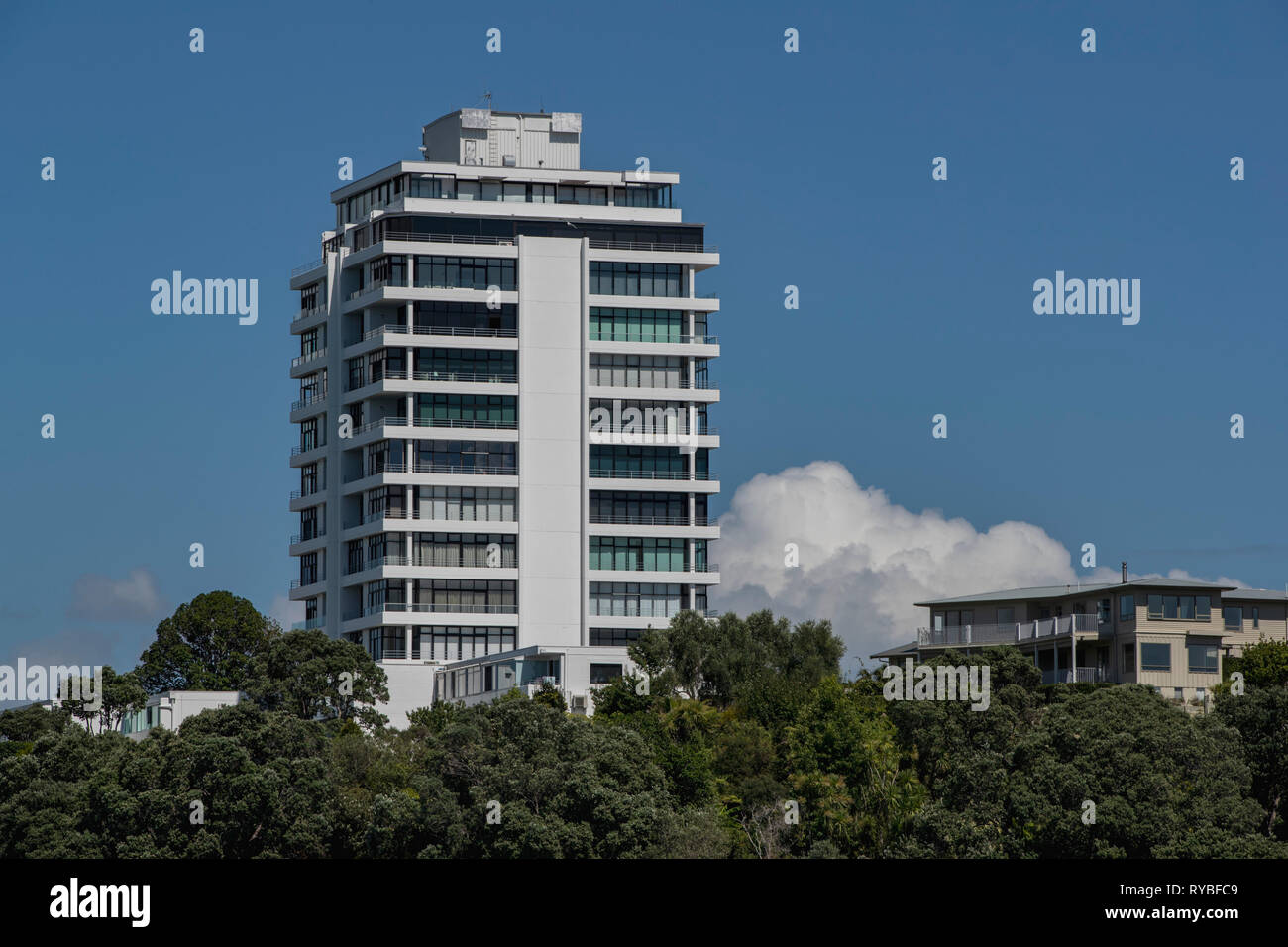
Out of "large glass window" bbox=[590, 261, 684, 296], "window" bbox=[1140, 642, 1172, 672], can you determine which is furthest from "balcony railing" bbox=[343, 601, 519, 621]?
"window" bbox=[1140, 642, 1172, 672]

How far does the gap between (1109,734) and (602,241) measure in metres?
68.3

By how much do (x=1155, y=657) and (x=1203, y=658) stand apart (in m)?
3.35

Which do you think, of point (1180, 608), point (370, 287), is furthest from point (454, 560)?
point (1180, 608)

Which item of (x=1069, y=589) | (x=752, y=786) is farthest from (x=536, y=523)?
(x=752, y=786)

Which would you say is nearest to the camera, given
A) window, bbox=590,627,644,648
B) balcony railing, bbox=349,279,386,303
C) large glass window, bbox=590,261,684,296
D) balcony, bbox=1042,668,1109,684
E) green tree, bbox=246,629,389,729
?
green tree, bbox=246,629,389,729

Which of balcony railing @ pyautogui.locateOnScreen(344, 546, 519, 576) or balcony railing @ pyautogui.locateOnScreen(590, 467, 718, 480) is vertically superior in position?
balcony railing @ pyautogui.locateOnScreen(590, 467, 718, 480)

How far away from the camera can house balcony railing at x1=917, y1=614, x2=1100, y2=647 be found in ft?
392

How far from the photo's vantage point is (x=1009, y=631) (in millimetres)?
126375

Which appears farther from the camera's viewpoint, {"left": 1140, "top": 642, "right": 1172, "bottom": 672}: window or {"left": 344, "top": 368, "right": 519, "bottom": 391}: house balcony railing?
{"left": 344, "top": 368, "right": 519, "bottom": 391}: house balcony railing

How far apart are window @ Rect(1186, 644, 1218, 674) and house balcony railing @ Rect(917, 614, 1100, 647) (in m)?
5.62

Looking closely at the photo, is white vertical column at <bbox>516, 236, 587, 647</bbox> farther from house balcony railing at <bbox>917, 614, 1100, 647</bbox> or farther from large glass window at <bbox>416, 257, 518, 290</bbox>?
house balcony railing at <bbox>917, 614, 1100, 647</bbox>

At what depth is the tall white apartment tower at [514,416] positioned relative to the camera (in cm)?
13150

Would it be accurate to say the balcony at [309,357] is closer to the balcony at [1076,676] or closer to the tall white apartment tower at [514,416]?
the tall white apartment tower at [514,416]
